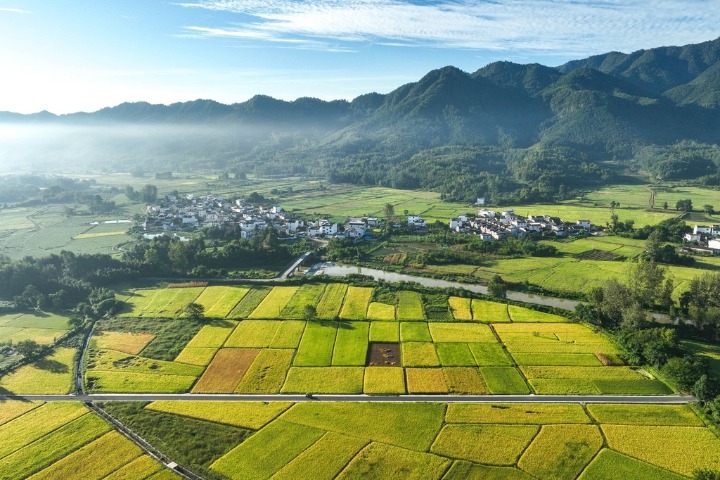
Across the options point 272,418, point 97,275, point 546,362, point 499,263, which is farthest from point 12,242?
point 546,362

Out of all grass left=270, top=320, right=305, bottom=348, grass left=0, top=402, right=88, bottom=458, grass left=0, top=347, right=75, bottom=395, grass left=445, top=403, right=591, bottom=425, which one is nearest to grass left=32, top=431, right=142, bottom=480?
grass left=0, top=402, right=88, bottom=458

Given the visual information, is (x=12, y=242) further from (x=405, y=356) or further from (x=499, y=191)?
(x=499, y=191)

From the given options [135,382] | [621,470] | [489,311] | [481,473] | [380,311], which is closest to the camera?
[481,473]

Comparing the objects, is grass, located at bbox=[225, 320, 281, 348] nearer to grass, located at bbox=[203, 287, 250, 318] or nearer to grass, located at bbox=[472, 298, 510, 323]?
grass, located at bbox=[203, 287, 250, 318]

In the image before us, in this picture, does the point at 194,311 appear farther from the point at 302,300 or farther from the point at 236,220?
the point at 236,220

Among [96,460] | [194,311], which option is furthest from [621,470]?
[194,311]

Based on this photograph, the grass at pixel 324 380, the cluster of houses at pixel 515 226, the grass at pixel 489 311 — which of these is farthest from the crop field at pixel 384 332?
the cluster of houses at pixel 515 226
